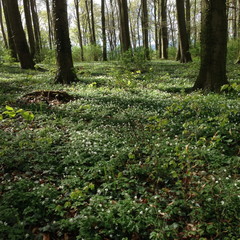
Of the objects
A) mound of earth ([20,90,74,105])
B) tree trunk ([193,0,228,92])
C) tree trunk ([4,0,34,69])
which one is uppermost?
tree trunk ([4,0,34,69])

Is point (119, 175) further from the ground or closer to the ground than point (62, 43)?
closer to the ground

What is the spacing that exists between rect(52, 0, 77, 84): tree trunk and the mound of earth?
8.09 feet

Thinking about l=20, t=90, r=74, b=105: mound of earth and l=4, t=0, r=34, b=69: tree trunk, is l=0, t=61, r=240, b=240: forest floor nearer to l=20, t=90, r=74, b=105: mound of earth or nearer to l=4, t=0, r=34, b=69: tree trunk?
l=20, t=90, r=74, b=105: mound of earth

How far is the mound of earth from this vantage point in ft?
29.2

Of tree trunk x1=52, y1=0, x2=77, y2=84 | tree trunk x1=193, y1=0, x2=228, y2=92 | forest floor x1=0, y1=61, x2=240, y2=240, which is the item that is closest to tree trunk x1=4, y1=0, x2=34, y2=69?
tree trunk x1=52, y1=0, x2=77, y2=84

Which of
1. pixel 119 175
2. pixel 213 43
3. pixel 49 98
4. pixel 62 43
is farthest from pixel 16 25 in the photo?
pixel 119 175

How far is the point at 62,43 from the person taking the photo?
11.0 m

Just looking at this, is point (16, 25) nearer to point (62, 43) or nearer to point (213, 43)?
point (62, 43)

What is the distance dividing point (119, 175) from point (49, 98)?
6.08m

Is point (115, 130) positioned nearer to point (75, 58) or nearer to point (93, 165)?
point (93, 165)

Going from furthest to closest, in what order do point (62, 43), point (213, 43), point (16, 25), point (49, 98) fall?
point (16, 25)
point (62, 43)
point (49, 98)
point (213, 43)

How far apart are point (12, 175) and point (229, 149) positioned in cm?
450

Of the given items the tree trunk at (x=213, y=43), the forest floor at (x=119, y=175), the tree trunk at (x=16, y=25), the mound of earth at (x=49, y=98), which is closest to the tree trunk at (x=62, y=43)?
the mound of earth at (x=49, y=98)

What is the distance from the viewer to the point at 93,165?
185 inches
